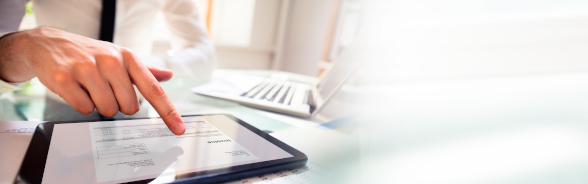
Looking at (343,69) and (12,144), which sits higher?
(343,69)

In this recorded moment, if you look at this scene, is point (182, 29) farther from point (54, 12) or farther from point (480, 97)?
point (480, 97)

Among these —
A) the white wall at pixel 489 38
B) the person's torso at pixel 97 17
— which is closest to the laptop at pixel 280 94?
the white wall at pixel 489 38

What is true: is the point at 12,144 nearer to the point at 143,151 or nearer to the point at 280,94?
the point at 143,151

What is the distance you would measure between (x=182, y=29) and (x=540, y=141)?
3.15 ft

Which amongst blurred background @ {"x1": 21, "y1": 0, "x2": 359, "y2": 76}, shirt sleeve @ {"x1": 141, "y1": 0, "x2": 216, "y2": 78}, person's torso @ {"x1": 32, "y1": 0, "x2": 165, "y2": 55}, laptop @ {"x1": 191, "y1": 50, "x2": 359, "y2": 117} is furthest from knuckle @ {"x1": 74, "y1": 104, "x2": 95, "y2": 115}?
blurred background @ {"x1": 21, "y1": 0, "x2": 359, "y2": 76}

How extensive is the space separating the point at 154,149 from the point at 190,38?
0.79m

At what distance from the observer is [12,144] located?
0.81 ft

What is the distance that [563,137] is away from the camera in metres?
0.23

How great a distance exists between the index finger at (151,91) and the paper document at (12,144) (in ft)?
0.33

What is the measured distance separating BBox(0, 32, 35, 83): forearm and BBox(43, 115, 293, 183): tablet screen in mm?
161

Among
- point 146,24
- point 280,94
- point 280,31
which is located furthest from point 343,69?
point 280,31

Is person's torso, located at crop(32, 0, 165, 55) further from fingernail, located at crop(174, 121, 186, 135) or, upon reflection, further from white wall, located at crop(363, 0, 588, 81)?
white wall, located at crop(363, 0, 588, 81)

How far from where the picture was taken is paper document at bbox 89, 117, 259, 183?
212mm

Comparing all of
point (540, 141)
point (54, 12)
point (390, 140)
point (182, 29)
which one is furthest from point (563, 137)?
point (54, 12)
